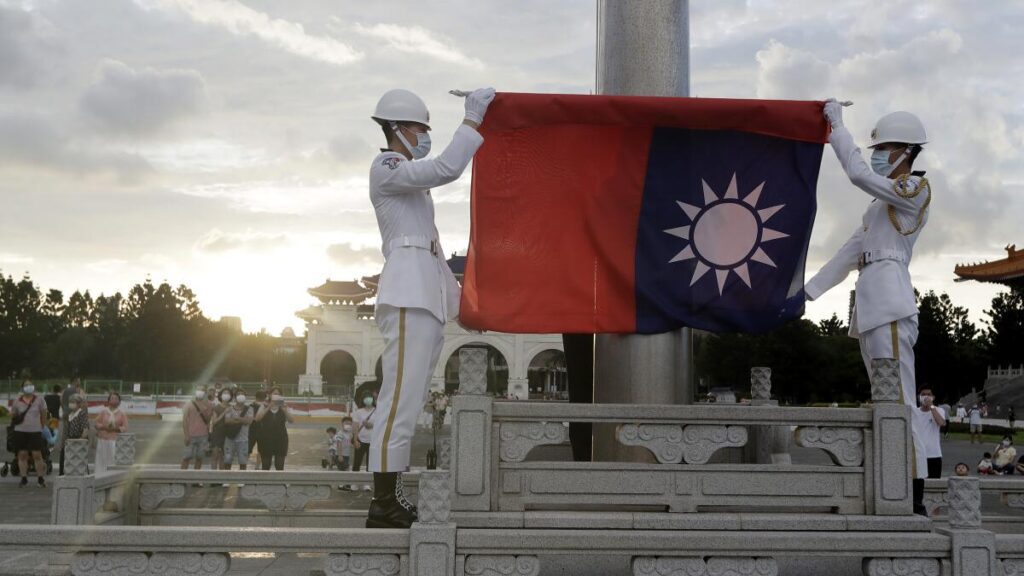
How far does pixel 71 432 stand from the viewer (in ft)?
48.5

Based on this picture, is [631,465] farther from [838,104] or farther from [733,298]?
[838,104]

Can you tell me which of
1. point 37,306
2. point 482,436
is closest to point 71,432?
point 482,436

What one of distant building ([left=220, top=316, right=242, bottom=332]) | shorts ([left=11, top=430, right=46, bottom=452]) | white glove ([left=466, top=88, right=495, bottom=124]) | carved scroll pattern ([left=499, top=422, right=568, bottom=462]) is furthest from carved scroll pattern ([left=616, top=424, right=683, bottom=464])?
distant building ([left=220, top=316, right=242, bottom=332])

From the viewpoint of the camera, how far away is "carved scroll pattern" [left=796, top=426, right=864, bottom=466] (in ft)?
14.8

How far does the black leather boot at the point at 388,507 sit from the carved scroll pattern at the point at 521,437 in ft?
2.00

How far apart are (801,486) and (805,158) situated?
2029mm

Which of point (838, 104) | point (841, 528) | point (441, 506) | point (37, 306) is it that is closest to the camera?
point (441, 506)

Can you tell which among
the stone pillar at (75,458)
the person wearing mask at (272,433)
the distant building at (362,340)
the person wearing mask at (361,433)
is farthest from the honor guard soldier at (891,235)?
the distant building at (362,340)

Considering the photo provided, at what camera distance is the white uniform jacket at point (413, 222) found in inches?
184

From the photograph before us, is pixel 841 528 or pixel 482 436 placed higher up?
pixel 482 436

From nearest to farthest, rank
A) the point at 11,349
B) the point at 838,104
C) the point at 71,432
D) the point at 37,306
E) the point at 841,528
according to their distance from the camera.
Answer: the point at 841,528, the point at 838,104, the point at 71,432, the point at 11,349, the point at 37,306

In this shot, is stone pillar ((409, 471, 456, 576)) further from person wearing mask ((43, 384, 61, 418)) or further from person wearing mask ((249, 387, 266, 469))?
person wearing mask ((43, 384, 61, 418))

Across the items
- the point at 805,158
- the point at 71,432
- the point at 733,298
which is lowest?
the point at 71,432

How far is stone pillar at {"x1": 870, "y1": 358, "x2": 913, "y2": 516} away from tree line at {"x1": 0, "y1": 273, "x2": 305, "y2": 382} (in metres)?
69.4
